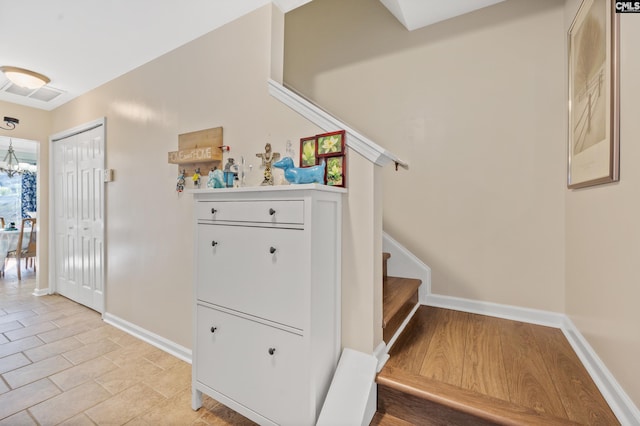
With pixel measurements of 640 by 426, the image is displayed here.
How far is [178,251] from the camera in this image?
2133 mm

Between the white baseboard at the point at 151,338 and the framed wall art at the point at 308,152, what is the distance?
1.70 meters

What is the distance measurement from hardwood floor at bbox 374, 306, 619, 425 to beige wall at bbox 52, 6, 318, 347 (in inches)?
52.8

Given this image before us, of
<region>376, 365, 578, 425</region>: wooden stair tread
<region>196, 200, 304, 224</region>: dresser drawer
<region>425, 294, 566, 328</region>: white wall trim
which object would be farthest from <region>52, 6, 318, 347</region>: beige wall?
<region>425, 294, 566, 328</region>: white wall trim

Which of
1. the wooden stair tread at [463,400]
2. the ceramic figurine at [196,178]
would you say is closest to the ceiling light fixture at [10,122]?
the ceramic figurine at [196,178]

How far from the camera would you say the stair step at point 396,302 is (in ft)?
5.03

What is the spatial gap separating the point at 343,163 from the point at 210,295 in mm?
1020

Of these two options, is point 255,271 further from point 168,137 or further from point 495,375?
point 168,137

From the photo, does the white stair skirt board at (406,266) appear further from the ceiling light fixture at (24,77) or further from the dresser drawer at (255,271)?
the ceiling light fixture at (24,77)

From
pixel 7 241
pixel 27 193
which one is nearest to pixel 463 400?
pixel 7 241

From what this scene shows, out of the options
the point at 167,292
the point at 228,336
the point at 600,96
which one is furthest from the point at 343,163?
the point at 167,292

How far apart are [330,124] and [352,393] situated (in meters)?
1.28

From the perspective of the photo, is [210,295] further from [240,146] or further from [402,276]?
[402,276]

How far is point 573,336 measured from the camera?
1.58 m

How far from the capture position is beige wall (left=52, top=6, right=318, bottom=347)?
5.74 feet
